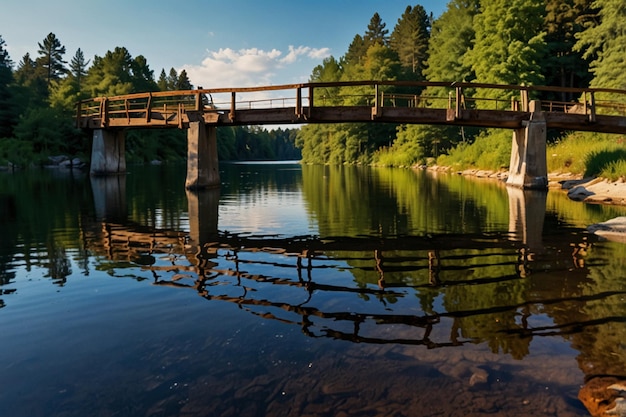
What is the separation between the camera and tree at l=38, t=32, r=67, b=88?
3848 inches

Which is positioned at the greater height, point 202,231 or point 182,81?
point 182,81

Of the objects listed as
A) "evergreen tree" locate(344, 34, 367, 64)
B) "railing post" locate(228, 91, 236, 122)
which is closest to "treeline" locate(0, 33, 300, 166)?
"railing post" locate(228, 91, 236, 122)

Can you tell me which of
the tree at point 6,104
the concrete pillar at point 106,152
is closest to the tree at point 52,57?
the tree at point 6,104

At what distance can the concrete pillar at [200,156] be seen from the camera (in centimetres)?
2436

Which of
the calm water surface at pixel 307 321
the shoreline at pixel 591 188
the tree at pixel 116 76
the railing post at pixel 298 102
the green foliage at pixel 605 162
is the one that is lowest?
the calm water surface at pixel 307 321

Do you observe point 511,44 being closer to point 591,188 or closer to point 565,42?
point 565,42

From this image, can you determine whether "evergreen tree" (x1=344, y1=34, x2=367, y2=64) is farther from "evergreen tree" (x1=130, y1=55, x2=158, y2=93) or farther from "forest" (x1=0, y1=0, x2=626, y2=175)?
"evergreen tree" (x1=130, y1=55, x2=158, y2=93)

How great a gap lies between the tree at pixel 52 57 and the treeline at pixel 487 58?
201 ft

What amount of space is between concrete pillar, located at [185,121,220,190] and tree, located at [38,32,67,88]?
9075cm

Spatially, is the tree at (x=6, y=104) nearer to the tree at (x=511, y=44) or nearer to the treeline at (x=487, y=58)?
the treeline at (x=487, y=58)

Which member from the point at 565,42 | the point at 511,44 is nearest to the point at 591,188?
the point at 511,44

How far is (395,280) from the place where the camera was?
791cm

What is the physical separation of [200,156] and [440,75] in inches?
1593

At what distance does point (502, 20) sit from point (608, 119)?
67.9 ft
